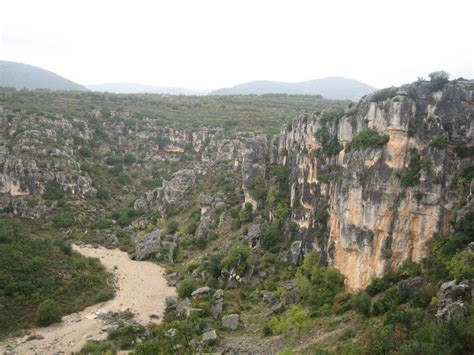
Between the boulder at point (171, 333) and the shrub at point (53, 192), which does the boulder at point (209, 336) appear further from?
the shrub at point (53, 192)

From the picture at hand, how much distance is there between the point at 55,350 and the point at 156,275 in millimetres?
18139

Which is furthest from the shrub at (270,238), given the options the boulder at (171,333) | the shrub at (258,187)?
the boulder at (171,333)

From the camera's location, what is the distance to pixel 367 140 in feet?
112

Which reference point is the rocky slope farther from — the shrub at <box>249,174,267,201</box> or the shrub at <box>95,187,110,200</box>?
the shrub at <box>95,187,110,200</box>

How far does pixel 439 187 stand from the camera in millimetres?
29734

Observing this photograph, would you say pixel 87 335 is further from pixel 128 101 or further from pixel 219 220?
pixel 128 101

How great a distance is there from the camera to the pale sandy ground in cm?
3522

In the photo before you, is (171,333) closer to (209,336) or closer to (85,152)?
(209,336)

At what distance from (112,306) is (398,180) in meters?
28.5

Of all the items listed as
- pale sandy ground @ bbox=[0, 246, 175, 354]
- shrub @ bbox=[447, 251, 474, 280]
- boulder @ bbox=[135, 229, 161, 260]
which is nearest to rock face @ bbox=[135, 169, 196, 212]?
boulder @ bbox=[135, 229, 161, 260]

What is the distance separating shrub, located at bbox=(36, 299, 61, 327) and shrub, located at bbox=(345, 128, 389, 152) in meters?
28.5

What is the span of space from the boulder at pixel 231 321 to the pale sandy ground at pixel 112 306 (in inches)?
287

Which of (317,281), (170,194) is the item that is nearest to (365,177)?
(317,281)

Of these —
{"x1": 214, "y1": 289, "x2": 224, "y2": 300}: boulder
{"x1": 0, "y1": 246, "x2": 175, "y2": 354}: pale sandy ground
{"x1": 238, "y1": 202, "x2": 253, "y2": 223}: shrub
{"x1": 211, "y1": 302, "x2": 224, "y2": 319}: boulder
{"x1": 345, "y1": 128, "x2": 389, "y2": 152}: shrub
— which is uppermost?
{"x1": 345, "y1": 128, "x2": 389, "y2": 152}: shrub
